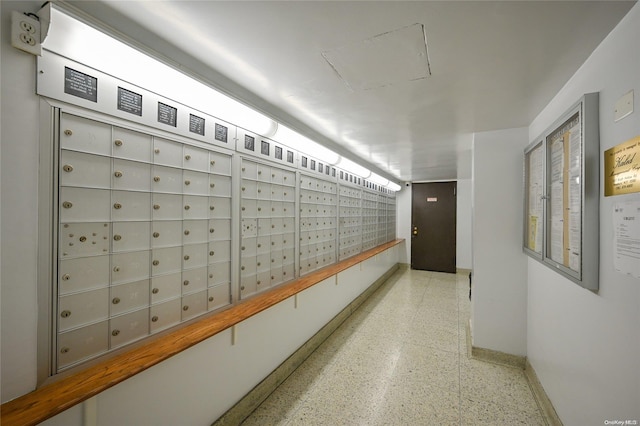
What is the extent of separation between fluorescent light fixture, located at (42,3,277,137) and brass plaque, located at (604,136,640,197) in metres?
1.71

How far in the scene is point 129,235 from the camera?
1117mm

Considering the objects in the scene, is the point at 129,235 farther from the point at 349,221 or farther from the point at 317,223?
the point at 349,221

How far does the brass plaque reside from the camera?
87 centimetres

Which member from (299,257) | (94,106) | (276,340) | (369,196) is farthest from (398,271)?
(94,106)

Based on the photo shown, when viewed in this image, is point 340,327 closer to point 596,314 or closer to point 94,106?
point 596,314

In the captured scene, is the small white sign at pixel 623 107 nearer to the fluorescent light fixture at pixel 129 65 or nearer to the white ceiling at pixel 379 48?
the white ceiling at pixel 379 48

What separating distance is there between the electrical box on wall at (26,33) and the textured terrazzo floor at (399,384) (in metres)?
2.08

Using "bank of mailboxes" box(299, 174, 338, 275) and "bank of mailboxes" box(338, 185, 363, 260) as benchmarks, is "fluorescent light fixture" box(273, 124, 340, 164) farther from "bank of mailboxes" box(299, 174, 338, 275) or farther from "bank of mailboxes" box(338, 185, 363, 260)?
"bank of mailboxes" box(338, 185, 363, 260)

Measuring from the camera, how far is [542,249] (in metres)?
1.70

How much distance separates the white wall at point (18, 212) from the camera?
79 cm

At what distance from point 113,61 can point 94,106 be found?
208 millimetres

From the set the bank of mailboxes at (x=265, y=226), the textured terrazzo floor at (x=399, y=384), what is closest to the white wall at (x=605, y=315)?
the textured terrazzo floor at (x=399, y=384)

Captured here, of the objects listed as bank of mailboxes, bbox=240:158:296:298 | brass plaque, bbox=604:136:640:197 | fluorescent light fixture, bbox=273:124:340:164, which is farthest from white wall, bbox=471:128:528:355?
bank of mailboxes, bbox=240:158:296:298

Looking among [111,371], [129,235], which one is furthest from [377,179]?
[111,371]
